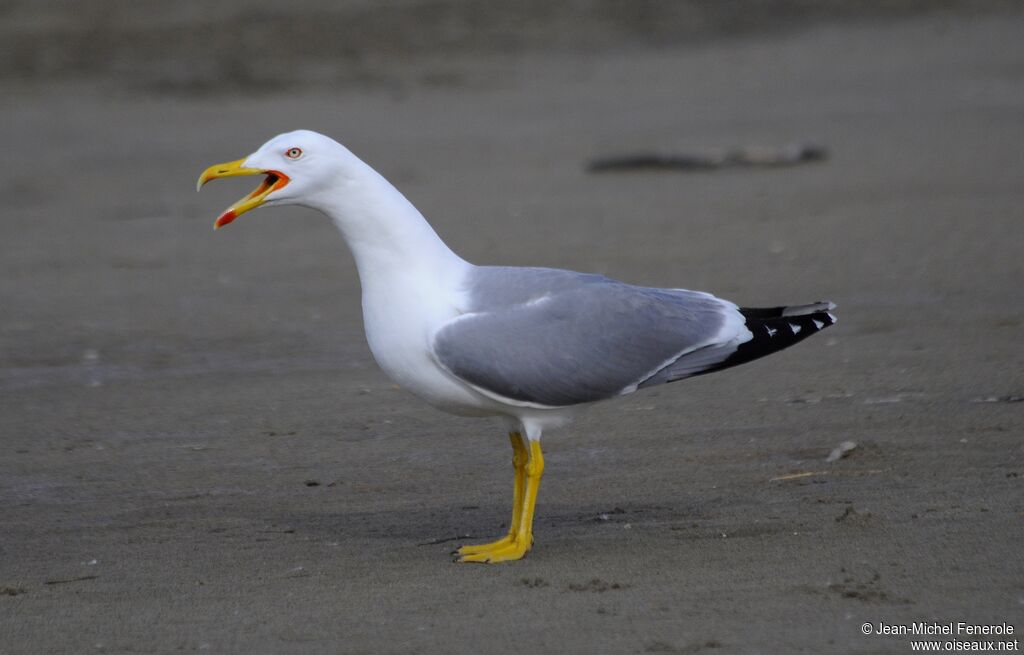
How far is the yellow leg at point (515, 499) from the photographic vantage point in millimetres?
5031

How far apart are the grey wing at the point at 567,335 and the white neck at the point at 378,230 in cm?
21

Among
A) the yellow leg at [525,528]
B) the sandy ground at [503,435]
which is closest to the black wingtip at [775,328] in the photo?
the sandy ground at [503,435]

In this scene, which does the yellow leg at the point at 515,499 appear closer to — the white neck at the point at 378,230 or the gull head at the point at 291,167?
the white neck at the point at 378,230

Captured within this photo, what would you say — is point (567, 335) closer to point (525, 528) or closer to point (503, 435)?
point (525, 528)

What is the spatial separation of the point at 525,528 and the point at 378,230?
1.09m

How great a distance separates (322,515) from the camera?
18.0 ft

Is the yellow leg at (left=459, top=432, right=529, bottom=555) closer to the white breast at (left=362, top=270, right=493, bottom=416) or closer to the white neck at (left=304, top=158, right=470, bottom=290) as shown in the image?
the white breast at (left=362, top=270, right=493, bottom=416)

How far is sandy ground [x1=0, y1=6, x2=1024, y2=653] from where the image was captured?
4.49m

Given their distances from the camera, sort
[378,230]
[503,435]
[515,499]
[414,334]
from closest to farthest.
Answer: [414,334] < [378,230] < [515,499] < [503,435]

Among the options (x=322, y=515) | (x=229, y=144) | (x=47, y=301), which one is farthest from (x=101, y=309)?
(x=229, y=144)

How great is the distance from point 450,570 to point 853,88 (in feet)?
39.6

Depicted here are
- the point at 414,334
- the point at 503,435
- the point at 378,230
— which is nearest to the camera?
the point at 414,334

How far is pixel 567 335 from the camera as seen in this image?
4.99 m

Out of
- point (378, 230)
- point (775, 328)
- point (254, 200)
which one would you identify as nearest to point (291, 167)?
point (254, 200)
